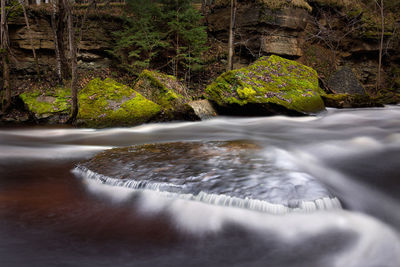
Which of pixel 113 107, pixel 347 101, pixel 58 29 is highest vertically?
pixel 58 29

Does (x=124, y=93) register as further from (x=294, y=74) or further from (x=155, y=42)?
(x=294, y=74)

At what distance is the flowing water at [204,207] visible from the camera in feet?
6.86

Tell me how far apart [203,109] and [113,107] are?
114 inches

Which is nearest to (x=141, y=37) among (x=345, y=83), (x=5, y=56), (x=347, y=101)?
(x=5, y=56)

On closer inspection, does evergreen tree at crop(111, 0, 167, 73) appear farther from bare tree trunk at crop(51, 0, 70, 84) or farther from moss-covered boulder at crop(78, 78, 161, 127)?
moss-covered boulder at crop(78, 78, 161, 127)

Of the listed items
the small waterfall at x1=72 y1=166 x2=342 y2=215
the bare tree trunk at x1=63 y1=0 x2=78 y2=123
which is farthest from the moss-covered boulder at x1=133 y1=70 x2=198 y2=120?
the small waterfall at x1=72 y1=166 x2=342 y2=215

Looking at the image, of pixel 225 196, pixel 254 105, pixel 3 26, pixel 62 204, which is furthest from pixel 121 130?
pixel 3 26

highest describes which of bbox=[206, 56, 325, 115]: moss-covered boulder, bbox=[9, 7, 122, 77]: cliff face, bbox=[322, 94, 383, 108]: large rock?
bbox=[9, 7, 122, 77]: cliff face

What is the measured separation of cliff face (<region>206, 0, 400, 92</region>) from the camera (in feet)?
48.5

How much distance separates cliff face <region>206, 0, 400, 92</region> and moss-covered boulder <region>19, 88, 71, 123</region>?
367 inches

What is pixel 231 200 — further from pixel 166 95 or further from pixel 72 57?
pixel 72 57

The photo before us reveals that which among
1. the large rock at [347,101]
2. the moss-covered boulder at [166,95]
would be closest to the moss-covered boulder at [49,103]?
the moss-covered boulder at [166,95]

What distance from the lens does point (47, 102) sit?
9961 mm

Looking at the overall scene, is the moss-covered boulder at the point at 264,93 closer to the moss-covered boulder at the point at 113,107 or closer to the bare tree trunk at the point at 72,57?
the moss-covered boulder at the point at 113,107
